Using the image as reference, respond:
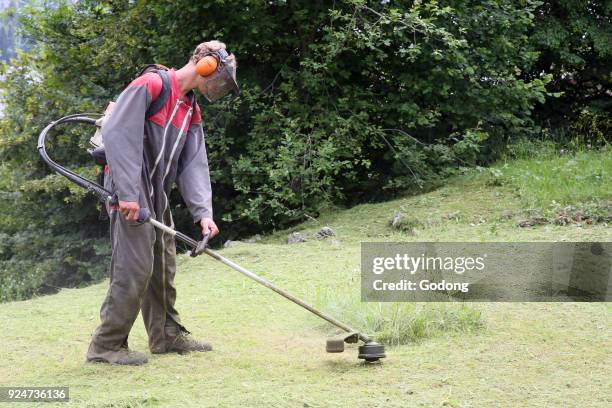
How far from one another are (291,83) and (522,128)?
3728 millimetres

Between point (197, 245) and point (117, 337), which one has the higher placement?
point (197, 245)

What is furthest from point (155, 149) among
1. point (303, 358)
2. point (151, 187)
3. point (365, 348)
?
point (365, 348)

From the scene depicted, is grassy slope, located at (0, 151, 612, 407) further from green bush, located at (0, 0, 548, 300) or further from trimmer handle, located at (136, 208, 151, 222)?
green bush, located at (0, 0, 548, 300)

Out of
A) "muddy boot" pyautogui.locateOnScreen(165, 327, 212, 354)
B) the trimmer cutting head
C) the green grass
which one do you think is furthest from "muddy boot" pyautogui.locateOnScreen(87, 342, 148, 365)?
the green grass

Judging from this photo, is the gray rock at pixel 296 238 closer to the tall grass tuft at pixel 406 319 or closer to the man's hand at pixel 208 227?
the tall grass tuft at pixel 406 319

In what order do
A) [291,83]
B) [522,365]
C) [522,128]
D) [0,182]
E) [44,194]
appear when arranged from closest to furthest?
[522,365]
[291,83]
[522,128]
[44,194]
[0,182]

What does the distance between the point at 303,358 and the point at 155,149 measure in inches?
62.7

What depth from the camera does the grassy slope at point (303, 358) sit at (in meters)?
4.02

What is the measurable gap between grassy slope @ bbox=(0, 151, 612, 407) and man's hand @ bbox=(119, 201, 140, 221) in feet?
3.05

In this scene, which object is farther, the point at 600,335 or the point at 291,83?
the point at 291,83

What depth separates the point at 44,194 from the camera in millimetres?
14648

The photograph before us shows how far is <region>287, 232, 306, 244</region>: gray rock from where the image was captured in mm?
9430

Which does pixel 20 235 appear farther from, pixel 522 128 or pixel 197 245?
pixel 197 245

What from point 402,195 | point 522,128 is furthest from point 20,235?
point 522,128
